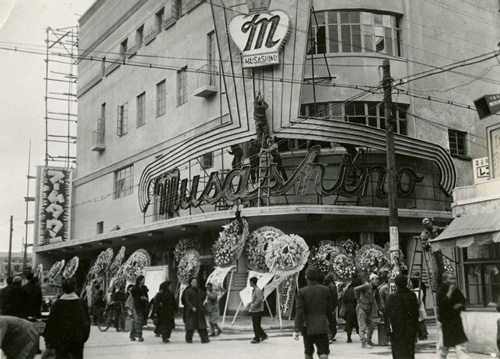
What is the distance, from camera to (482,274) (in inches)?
557

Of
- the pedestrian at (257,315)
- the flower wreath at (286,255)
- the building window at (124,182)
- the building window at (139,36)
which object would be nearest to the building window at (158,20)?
the building window at (139,36)

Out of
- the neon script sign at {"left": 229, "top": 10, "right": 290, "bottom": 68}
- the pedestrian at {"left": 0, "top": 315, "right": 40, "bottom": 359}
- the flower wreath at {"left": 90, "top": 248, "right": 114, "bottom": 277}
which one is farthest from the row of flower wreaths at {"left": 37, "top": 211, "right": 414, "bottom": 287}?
the pedestrian at {"left": 0, "top": 315, "right": 40, "bottom": 359}

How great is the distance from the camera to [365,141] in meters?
25.6

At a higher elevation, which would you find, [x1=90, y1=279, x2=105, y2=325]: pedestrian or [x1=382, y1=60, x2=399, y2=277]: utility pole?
[x1=382, y1=60, x2=399, y2=277]: utility pole

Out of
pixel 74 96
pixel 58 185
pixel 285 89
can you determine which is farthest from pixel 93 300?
pixel 74 96

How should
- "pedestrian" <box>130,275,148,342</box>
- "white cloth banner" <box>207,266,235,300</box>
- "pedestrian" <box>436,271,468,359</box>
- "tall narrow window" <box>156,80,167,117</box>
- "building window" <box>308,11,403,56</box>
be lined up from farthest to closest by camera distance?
"tall narrow window" <box>156,80,167,117</box> < "building window" <box>308,11,403,56</box> < "white cloth banner" <box>207,266,235,300</box> < "pedestrian" <box>130,275,148,342</box> < "pedestrian" <box>436,271,468,359</box>

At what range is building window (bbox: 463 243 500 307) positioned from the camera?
13.8 meters

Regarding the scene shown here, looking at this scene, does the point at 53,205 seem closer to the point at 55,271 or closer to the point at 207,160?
the point at 55,271

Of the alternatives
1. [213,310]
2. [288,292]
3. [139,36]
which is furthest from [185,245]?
[139,36]

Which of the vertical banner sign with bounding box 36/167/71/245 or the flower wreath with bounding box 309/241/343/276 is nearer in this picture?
the flower wreath with bounding box 309/241/343/276

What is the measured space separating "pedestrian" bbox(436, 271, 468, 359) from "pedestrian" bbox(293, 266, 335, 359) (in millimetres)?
1959

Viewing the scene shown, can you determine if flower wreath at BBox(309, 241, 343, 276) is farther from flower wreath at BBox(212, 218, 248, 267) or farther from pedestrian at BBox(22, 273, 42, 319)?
pedestrian at BBox(22, 273, 42, 319)

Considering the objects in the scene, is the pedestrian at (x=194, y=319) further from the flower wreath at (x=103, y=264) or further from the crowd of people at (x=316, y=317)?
the flower wreath at (x=103, y=264)

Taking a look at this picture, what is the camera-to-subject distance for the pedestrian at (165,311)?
706 inches
